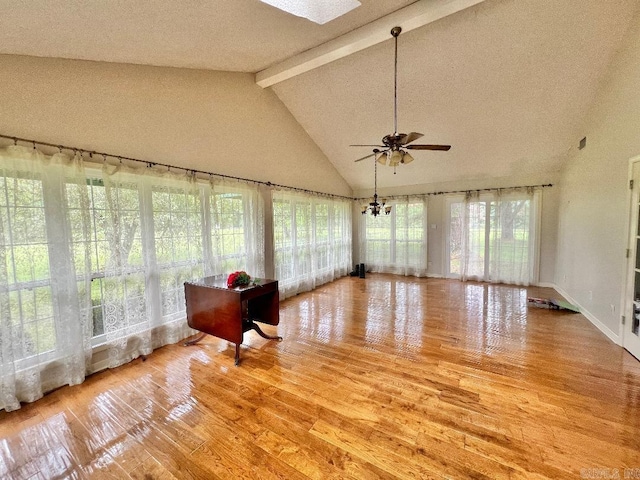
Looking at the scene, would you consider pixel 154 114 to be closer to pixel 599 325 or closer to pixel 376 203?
pixel 376 203

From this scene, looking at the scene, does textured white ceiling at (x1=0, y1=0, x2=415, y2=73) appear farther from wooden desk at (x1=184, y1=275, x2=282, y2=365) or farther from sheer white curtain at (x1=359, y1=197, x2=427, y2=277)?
sheer white curtain at (x1=359, y1=197, x2=427, y2=277)

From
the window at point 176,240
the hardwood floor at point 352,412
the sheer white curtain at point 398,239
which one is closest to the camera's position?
the hardwood floor at point 352,412

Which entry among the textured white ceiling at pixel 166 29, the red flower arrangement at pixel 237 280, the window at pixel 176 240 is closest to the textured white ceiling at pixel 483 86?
the textured white ceiling at pixel 166 29

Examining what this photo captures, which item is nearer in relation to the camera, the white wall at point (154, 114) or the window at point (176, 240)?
the white wall at point (154, 114)

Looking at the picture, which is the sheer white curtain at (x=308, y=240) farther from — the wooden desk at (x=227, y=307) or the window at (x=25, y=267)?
the window at (x=25, y=267)

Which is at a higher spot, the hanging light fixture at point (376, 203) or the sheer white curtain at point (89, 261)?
the hanging light fixture at point (376, 203)

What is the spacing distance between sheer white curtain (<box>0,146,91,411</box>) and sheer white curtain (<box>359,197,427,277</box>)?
5800mm

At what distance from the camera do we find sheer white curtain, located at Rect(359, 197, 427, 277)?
6.34 meters

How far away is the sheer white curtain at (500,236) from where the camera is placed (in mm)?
5332

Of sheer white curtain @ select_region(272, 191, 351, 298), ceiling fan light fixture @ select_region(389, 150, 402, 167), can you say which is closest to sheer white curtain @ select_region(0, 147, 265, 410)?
sheer white curtain @ select_region(272, 191, 351, 298)

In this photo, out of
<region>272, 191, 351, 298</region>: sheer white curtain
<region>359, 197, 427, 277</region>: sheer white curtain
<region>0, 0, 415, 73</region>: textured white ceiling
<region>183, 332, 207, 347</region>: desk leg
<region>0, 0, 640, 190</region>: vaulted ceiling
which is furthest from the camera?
<region>359, 197, 427, 277</region>: sheer white curtain

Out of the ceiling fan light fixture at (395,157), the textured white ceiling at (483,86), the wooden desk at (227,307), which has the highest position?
the textured white ceiling at (483,86)

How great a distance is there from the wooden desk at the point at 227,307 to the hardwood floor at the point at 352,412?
0.91ft

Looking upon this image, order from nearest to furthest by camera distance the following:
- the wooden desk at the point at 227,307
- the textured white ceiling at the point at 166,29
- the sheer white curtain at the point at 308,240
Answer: the textured white ceiling at the point at 166,29
the wooden desk at the point at 227,307
the sheer white curtain at the point at 308,240
